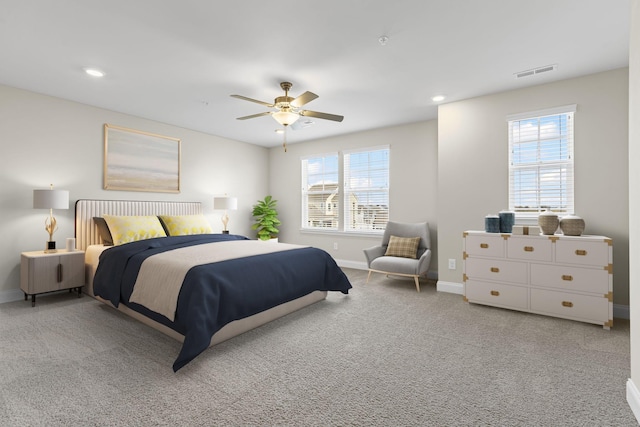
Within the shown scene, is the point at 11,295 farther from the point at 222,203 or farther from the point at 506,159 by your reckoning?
the point at 506,159

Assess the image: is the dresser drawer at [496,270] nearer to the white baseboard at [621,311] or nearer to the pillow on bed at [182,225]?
the white baseboard at [621,311]

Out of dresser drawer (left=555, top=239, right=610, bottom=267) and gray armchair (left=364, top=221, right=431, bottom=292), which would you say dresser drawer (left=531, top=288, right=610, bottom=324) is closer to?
dresser drawer (left=555, top=239, right=610, bottom=267)

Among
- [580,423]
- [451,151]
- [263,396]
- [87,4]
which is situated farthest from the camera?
[451,151]

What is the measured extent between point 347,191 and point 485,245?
2916 mm

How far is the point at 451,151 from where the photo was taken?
423 centimetres

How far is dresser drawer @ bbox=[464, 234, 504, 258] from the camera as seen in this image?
11.6ft

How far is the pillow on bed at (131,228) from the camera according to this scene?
13.1ft

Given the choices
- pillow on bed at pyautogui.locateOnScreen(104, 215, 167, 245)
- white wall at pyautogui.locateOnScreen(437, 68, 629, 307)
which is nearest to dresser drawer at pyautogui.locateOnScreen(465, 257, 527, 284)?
white wall at pyautogui.locateOnScreen(437, 68, 629, 307)

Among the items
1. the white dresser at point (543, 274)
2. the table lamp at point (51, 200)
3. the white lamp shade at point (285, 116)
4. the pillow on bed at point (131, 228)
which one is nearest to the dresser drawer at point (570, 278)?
the white dresser at point (543, 274)

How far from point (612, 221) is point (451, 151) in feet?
6.24

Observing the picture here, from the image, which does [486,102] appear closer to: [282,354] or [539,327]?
[539,327]

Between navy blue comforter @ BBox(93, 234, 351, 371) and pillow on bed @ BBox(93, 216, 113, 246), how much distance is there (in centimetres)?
58

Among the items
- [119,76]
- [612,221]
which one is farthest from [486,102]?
[119,76]

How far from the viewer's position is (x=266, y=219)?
21.2 ft
